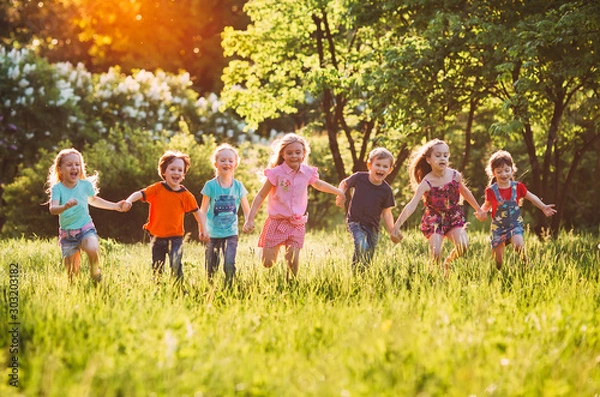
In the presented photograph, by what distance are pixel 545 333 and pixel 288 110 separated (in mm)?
10421

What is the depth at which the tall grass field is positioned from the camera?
336 cm

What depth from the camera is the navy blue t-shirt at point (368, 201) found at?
285 inches

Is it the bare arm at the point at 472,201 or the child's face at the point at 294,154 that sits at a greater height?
the child's face at the point at 294,154

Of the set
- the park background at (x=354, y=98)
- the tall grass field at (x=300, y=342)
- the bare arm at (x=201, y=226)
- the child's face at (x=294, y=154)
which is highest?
the park background at (x=354, y=98)

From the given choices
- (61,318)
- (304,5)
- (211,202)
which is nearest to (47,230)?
(304,5)

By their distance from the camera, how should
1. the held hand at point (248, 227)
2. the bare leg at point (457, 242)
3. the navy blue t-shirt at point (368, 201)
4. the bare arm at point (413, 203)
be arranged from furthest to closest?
the navy blue t-shirt at point (368, 201) < the bare leg at point (457, 242) < the bare arm at point (413, 203) < the held hand at point (248, 227)

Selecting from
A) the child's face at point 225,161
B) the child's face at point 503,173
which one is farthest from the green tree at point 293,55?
the child's face at point 225,161

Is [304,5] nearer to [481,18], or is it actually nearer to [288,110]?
[288,110]

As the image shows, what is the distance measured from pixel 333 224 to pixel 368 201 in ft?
46.2

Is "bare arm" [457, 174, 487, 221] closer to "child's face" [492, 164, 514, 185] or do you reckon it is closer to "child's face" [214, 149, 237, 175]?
"child's face" [492, 164, 514, 185]

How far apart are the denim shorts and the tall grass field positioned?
738mm

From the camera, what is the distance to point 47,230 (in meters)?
14.2

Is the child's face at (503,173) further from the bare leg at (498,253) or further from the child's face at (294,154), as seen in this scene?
the child's face at (294,154)

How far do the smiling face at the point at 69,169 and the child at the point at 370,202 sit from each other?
271cm
